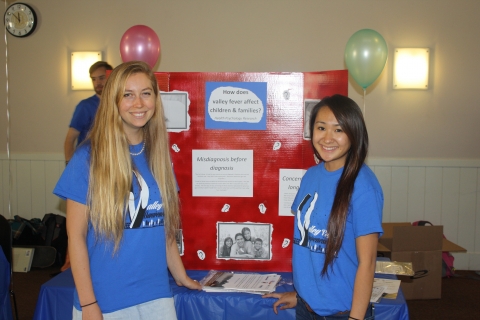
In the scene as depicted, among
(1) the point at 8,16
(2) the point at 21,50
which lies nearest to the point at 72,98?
(2) the point at 21,50

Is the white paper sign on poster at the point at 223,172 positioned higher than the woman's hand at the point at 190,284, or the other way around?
the white paper sign on poster at the point at 223,172

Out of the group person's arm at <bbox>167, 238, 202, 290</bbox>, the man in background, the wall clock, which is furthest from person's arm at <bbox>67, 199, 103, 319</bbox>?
the wall clock

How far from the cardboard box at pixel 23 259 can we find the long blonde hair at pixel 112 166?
330 cm

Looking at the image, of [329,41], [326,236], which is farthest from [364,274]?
[329,41]

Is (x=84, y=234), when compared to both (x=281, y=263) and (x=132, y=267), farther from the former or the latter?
(x=281, y=263)

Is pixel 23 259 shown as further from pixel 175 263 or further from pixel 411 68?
pixel 411 68

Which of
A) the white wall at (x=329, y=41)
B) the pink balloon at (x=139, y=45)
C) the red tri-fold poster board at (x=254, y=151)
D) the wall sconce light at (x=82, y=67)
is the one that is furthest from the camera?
the wall sconce light at (x=82, y=67)

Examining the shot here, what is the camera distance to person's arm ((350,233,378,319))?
4.28ft

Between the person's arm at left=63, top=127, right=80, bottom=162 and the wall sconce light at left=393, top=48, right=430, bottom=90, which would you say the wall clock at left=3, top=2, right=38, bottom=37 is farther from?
the wall sconce light at left=393, top=48, right=430, bottom=90

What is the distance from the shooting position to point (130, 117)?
1389mm

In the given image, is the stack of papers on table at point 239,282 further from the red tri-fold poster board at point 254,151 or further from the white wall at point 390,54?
the white wall at point 390,54

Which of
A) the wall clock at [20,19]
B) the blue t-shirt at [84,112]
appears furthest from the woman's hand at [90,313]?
the wall clock at [20,19]

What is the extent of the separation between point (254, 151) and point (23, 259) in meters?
3.12

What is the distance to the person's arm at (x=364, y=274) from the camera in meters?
1.31
